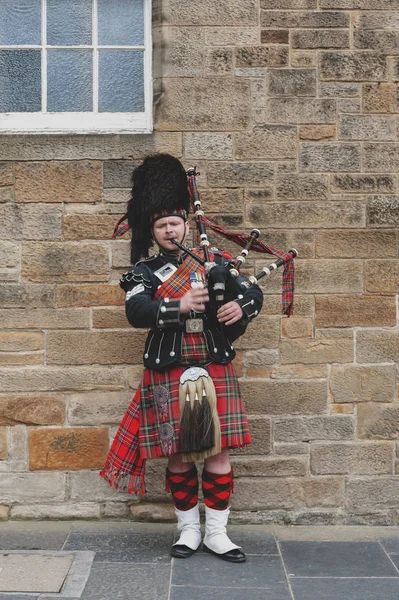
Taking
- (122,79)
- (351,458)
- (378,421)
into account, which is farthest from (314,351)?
(122,79)

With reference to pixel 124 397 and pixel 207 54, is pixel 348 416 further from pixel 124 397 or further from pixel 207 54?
pixel 207 54

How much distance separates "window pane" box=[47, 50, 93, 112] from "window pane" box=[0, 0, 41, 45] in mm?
160

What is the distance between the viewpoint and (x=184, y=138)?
4.71 metres

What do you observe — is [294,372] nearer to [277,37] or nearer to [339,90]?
[339,90]

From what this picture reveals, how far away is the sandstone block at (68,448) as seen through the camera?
4.72 metres

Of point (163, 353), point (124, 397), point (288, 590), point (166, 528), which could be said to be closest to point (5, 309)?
point (124, 397)

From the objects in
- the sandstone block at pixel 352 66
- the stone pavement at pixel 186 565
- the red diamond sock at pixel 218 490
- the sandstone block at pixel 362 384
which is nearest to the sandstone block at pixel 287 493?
the stone pavement at pixel 186 565

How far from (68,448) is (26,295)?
2.92 ft

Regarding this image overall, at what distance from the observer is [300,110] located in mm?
4719

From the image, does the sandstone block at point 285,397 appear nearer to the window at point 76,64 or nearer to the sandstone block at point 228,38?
the window at point 76,64

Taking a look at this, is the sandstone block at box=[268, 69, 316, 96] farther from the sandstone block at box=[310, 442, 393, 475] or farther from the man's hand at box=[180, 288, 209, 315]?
the sandstone block at box=[310, 442, 393, 475]

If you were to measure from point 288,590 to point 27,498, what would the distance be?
5.51 ft

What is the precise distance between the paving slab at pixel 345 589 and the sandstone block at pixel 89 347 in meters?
1.58

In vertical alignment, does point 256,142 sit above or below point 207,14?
below
